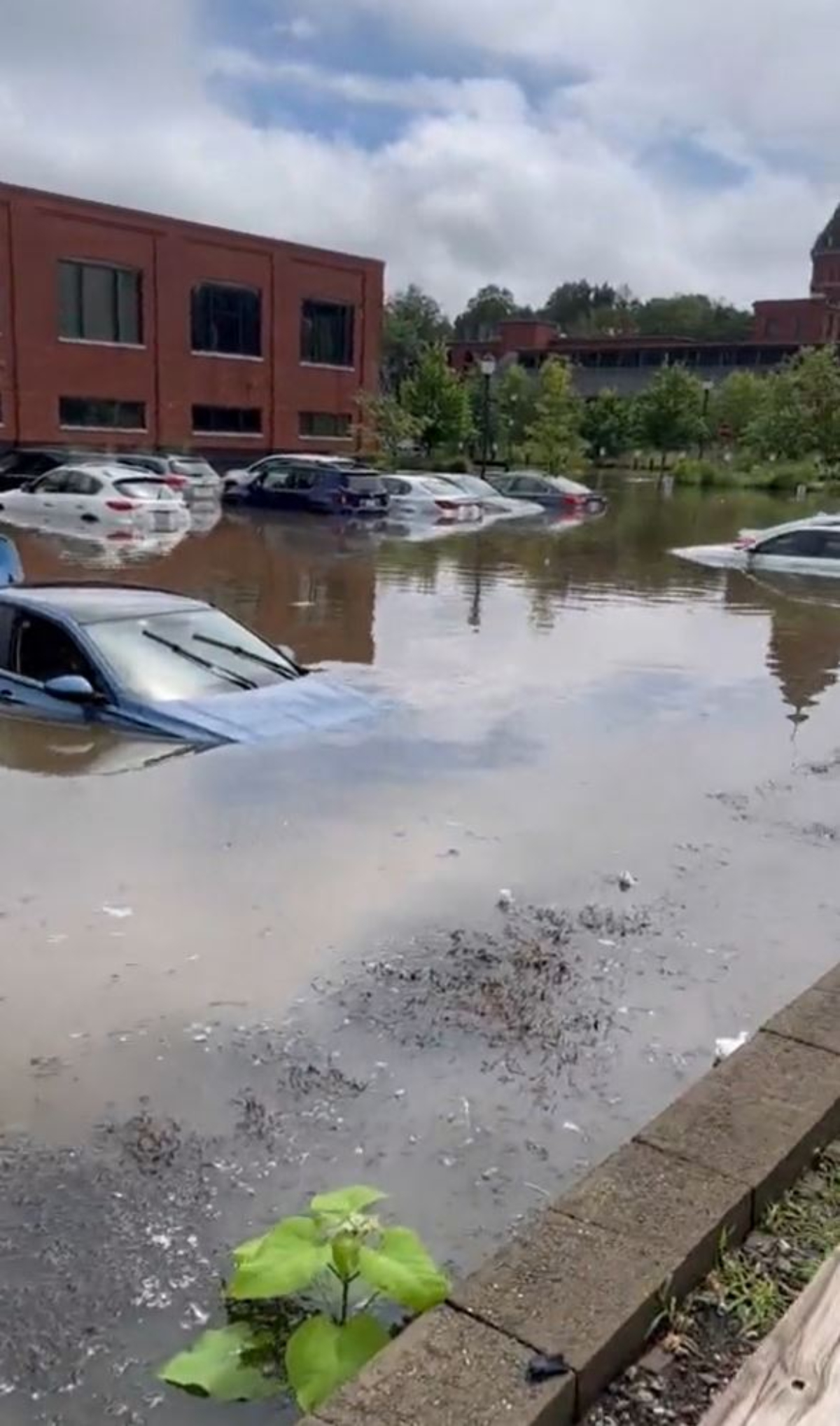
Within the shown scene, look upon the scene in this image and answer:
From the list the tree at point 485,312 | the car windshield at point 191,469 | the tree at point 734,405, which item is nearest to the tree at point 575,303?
the tree at point 485,312

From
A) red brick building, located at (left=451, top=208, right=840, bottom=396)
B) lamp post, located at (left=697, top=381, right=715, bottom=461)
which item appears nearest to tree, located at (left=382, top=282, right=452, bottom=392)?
red brick building, located at (left=451, top=208, right=840, bottom=396)

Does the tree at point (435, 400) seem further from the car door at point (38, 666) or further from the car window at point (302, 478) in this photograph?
the car door at point (38, 666)

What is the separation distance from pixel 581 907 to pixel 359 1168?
109 inches

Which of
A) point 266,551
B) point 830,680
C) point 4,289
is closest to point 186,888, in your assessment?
point 830,680

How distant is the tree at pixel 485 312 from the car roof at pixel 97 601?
451 feet

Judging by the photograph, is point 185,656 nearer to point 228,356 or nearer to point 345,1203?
point 345,1203

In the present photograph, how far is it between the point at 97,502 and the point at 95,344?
51.6 feet

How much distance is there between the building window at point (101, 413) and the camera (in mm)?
41594

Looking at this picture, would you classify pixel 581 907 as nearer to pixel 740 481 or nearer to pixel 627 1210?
pixel 627 1210

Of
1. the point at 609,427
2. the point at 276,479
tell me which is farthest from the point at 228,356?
the point at 609,427

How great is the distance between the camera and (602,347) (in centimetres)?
10231

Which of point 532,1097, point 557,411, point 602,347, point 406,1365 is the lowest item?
point 532,1097

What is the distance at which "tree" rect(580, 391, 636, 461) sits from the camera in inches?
2820

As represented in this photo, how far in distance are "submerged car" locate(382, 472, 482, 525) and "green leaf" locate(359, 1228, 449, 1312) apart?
3004 centimetres
